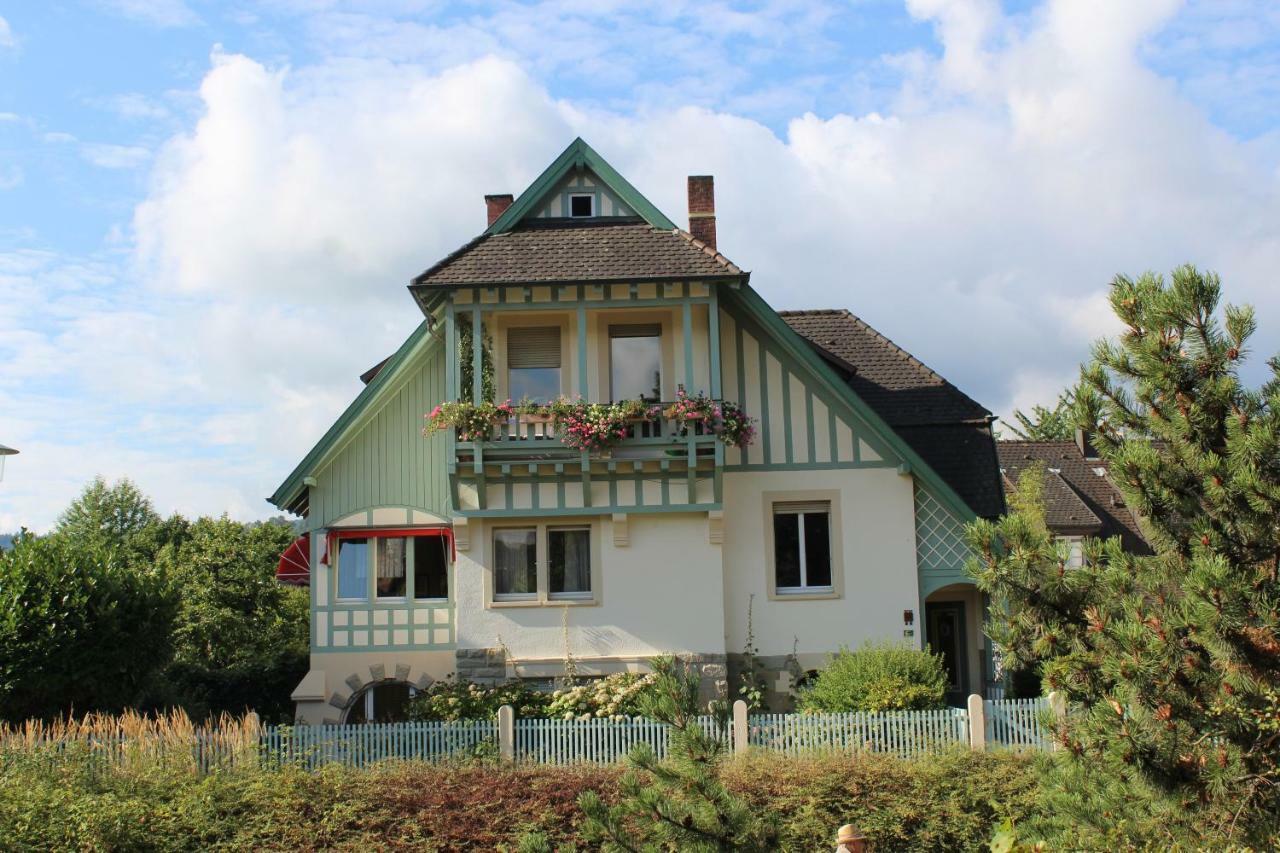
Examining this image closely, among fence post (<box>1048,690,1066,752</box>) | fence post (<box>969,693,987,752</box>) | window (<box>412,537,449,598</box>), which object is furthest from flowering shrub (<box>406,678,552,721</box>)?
fence post (<box>1048,690,1066,752</box>)

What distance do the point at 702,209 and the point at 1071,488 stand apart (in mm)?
29047

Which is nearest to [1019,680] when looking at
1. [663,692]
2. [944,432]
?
[944,432]

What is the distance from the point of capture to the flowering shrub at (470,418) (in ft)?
61.4

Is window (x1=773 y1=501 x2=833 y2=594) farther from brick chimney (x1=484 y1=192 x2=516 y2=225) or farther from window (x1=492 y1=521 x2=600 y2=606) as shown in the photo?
brick chimney (x1=484 y1=192 x2=516 y2=225)

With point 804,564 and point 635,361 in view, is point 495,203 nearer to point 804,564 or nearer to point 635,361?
point 635,361

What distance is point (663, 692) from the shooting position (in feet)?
25.2

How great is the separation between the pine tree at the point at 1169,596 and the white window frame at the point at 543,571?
1149 centimetres

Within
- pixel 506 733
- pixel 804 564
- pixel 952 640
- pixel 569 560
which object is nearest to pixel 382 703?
pixel 569 560

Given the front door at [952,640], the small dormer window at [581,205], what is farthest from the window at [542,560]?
the front door at [952,640]

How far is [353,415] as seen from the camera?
20.5 m

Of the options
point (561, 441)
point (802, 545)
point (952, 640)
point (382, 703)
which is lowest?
point (382, 703)

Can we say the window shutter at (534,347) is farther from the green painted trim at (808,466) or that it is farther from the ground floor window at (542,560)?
the green painted trim at (808,466)

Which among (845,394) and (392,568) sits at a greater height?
(845,394)

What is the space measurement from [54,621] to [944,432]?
1464 cm
